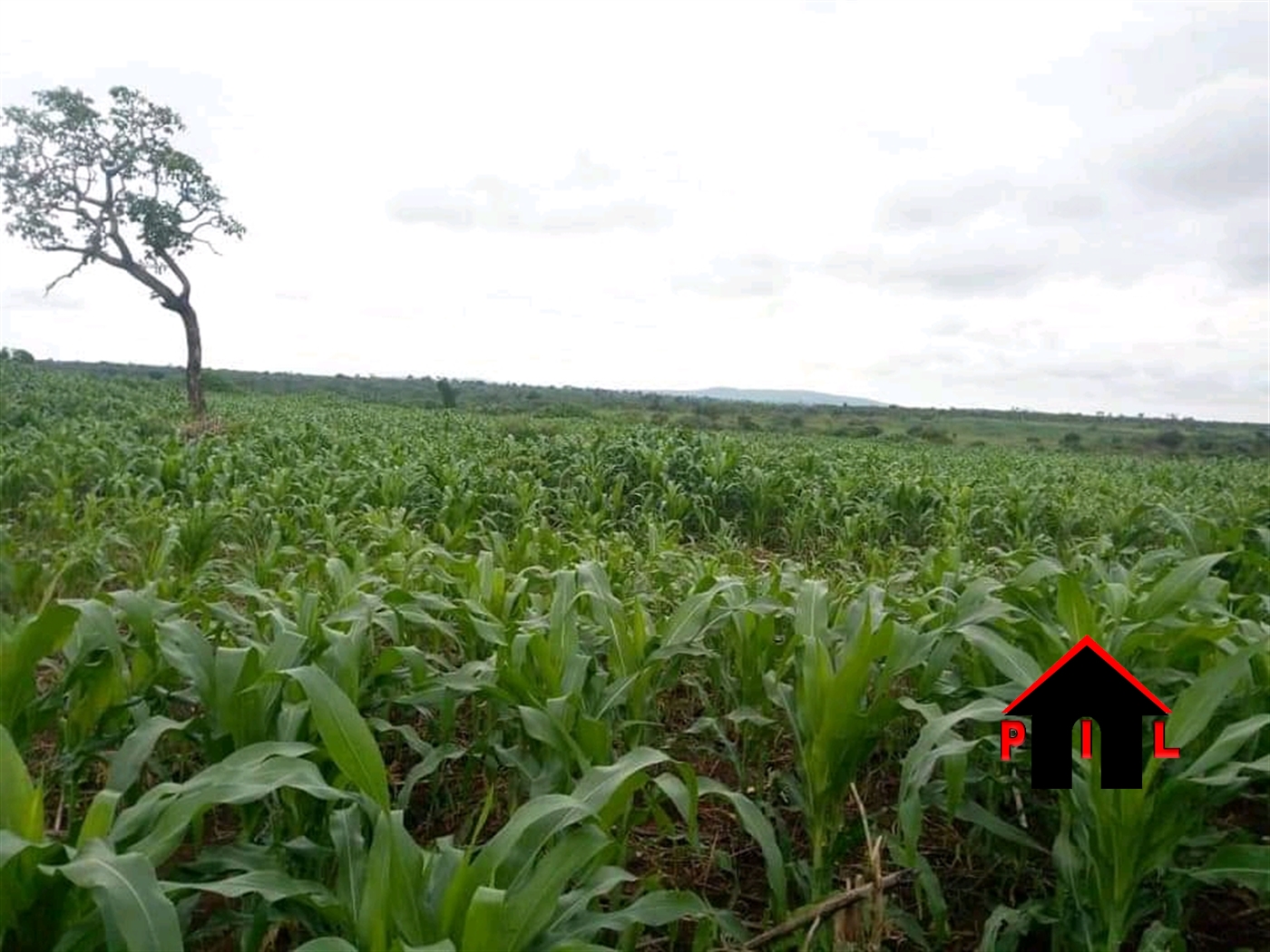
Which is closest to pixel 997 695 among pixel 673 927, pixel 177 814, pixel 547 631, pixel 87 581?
pixel 673 927

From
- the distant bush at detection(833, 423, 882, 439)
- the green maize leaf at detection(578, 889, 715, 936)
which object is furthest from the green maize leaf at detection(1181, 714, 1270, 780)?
the distant bush at detection(833, 423, 882, 439)

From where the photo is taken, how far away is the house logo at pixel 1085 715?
62.3 inches

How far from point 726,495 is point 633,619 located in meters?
5.45

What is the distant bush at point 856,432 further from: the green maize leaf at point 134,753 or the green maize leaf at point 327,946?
the green maize leaf at point 327,946

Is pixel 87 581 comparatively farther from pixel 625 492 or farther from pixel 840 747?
pixel 625 492

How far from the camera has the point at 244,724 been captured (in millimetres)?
1816

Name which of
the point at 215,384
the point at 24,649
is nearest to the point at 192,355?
the point at 24,649

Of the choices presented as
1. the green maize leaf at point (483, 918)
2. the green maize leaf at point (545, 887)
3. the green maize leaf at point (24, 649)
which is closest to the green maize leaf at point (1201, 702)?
the green maize leaf at point (545, 887)

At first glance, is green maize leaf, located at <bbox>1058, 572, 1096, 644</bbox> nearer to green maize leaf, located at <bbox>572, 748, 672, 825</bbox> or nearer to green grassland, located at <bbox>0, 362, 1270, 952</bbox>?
green grassland, located at <bbox>0, 362, 1270, 952</bbox>

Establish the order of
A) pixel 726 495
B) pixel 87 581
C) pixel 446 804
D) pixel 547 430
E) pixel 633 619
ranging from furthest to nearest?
pixel 547 430, pixel 726 495, pixel 87 581, pixel 633 619, pixel 446 804

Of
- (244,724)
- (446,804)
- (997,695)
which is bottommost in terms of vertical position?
(446,804)

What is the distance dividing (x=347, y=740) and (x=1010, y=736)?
4.51 ft

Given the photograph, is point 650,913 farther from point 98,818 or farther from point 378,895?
point 98,818

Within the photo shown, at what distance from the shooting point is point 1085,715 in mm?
1696
